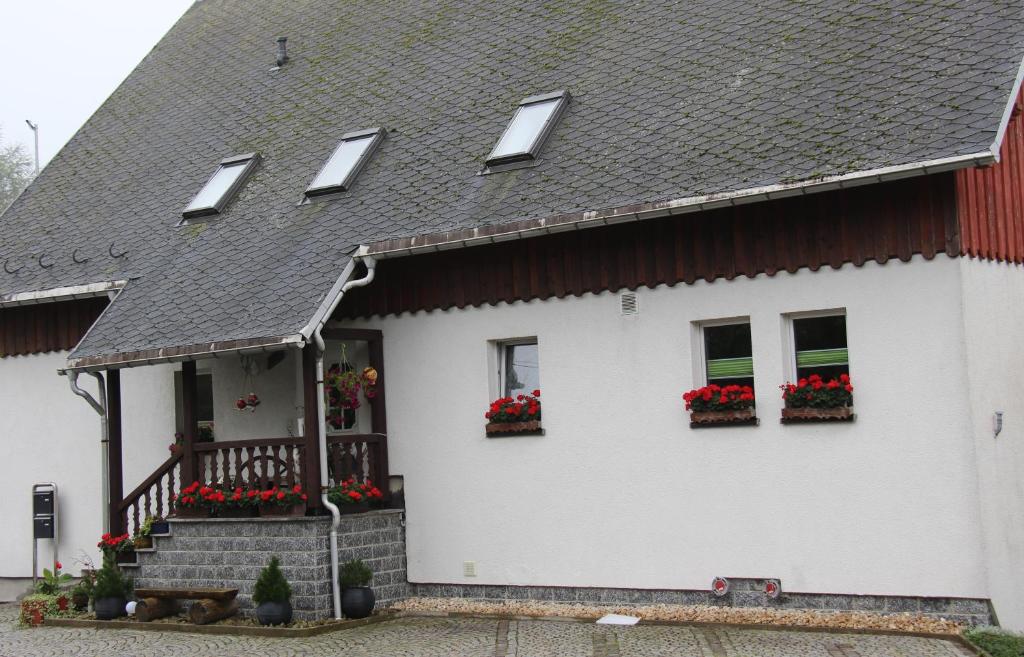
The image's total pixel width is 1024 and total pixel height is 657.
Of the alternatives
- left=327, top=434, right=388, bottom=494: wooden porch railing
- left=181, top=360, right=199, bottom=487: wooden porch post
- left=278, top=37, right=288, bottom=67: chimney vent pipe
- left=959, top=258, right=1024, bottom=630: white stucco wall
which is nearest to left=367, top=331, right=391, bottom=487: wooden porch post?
left=327, top=434, right=388, bottom=494: wooden porch railing

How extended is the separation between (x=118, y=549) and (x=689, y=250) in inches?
264

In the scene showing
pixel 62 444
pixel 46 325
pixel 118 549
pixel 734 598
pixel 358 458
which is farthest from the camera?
pixel 46 325

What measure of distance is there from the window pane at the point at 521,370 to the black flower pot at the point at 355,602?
2487 mm

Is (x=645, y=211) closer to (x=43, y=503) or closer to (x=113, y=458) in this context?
(x=113, y=458)

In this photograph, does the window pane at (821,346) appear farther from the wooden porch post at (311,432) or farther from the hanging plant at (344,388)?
the wooden porch post at (311,432)

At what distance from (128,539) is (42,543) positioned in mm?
3106

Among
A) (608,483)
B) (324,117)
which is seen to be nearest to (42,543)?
(324,117)

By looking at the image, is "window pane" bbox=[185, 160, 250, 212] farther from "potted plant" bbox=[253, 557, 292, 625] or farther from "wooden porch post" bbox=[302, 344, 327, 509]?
"potted plant" bbox=[253, 557, 292, 625]

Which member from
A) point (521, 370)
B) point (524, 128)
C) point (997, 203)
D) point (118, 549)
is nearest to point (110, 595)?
point (118, 549)

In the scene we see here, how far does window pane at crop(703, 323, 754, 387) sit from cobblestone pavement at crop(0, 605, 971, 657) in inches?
89.5

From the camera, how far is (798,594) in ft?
37.0

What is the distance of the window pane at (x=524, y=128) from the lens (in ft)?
44.9

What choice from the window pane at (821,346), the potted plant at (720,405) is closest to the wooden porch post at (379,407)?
the potted plant at (720,405)

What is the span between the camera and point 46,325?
16.6m
